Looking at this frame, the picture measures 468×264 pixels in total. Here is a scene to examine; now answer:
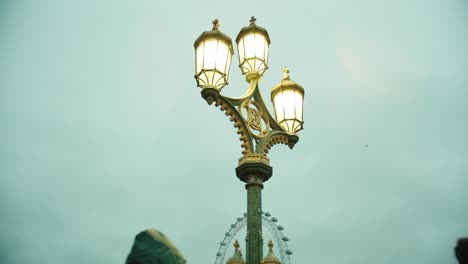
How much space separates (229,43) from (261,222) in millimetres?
2705

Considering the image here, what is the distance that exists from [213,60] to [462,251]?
410cm

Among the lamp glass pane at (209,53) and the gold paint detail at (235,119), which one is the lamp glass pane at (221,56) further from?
the gold paint detail at (235,119)

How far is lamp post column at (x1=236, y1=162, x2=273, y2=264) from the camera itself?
18.5 ft

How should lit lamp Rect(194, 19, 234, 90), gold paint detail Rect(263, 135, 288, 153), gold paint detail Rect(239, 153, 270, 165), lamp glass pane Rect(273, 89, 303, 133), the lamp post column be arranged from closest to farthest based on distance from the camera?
the lamp post column
gold paint detail Rect(239, 153, 270, 165)
lit lamp Rect(194, 19, 234, 90)
gold paint detail Rect(263, 135, 288, 153)
lamp glass pane Rect(273, 89, 303, 133)

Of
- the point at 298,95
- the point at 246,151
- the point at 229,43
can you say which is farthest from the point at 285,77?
the point at 246,151

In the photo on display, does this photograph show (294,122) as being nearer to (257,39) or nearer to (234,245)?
(257,39)

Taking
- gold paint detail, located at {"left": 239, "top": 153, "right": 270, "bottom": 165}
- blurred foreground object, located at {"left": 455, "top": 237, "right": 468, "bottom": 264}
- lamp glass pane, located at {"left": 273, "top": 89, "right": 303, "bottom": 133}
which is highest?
lamp glass pane, located at {"left": 273, "top": 89, "right": 303, "bottom": 133}

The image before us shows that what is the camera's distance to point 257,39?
7148 millimetres

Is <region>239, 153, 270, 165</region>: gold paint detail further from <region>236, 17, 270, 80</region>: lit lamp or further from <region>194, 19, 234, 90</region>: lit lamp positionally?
<region>236, 17, 270, 80</region>: lit lamp

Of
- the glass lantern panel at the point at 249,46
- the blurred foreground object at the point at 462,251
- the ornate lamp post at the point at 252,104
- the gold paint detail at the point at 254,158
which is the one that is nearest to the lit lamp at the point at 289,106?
the ornate lamp post at the point at 252,104

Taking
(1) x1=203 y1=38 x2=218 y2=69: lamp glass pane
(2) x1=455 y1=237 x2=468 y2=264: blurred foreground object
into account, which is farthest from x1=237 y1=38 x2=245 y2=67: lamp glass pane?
(2) x1=455 y1=237 x2=468 y2=264: blurred foreground object

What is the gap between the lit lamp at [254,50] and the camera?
7117mm

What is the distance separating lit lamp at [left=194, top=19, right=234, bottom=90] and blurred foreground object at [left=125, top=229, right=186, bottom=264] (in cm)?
365

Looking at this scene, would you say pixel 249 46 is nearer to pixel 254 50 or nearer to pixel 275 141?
pixel 254 50
